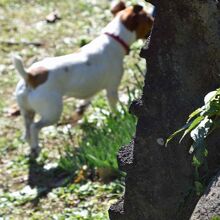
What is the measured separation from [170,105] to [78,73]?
2681 mm

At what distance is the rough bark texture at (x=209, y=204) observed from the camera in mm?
2293

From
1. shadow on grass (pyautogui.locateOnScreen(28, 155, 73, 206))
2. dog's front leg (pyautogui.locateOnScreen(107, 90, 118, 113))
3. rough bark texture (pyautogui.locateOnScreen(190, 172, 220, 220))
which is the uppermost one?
rough bark texture (pyautogui.locateOnScreen(190, 172, 220, 220))

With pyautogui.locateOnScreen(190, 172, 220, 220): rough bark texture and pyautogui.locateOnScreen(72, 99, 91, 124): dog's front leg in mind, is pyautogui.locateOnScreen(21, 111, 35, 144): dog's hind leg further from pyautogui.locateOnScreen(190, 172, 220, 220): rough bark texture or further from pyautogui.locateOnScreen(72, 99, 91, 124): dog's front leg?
pyautogui.locateOnScreen(190, 172, 220, 220): rough bark texture

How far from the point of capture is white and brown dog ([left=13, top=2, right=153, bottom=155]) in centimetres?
505

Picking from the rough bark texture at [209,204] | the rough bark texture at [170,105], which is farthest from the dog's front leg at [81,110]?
the rough bark texture at [209,204]

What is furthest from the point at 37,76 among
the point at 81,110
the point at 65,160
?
the point at 81,110

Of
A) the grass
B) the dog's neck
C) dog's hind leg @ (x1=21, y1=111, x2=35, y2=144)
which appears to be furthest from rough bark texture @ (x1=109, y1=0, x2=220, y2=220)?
the dog's neck

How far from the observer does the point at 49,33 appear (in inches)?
312

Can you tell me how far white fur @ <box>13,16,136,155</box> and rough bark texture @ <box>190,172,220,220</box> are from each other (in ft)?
9.04

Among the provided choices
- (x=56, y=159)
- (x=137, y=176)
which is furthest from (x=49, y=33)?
(x=137, y=176)

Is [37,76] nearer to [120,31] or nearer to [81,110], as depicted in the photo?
[120,31]

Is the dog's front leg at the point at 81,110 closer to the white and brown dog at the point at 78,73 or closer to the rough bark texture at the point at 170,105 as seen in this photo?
the white and brown dog at the point at 78,73

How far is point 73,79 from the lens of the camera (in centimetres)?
528

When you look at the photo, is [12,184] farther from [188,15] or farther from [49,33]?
[49,33]
